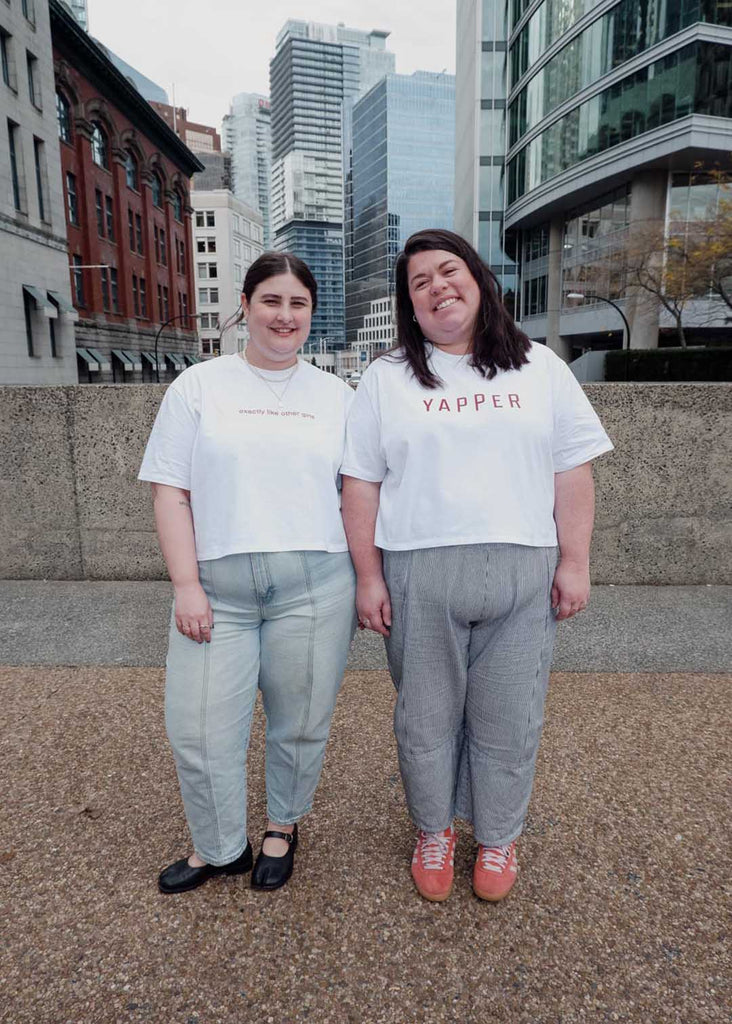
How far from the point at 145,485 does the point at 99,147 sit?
1966 inches

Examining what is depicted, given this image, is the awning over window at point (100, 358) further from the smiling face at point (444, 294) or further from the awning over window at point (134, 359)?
the smiling face at point (444, 294)

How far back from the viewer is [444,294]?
7.16ft

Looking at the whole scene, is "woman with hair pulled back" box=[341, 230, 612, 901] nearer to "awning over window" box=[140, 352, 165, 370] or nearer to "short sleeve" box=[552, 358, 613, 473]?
"short sleeve" box=[552, 358, 613, 473]

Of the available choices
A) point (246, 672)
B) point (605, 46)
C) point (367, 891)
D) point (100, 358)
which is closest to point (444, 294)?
point (246, 672)

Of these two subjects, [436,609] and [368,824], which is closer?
[436,609]

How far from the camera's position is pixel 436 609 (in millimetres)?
2215

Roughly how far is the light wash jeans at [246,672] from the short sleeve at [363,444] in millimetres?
277

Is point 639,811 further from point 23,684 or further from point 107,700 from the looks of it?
point 23,684

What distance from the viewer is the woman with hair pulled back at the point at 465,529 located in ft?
7.06

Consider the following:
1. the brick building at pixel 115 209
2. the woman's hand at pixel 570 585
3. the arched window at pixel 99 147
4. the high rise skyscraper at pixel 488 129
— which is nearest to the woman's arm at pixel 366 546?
the woman's hand at pixel 570 585

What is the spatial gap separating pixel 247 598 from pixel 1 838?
4.42 feet

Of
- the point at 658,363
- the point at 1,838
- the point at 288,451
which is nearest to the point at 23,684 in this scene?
the point at 1,838

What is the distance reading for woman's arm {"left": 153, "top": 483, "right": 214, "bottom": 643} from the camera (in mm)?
2199

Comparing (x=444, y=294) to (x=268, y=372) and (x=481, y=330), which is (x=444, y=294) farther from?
(x=268, y=372)
